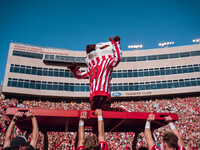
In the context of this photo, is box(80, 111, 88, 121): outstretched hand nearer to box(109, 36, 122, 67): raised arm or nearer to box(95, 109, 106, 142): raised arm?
box(95, 109, 106, 142): raised arm

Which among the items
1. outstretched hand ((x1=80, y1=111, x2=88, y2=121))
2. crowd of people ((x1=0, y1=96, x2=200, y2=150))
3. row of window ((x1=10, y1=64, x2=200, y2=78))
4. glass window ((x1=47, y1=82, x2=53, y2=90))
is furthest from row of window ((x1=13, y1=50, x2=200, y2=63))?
outstretched hand ((x1=80, y1=111, x2=88, y2=121))

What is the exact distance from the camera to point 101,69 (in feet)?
12.7

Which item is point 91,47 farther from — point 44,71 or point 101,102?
point 44,71

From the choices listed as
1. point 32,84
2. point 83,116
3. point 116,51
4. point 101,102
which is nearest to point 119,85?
point 32,84

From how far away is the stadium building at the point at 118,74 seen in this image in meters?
29.0

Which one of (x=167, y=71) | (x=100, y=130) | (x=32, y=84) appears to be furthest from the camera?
(x=167, y=71)

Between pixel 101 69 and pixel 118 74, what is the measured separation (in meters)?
28.1

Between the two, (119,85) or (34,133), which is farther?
(119,85)

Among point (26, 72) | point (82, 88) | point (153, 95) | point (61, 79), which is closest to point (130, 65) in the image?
point (153, 95)

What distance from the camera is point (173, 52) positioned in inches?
1258

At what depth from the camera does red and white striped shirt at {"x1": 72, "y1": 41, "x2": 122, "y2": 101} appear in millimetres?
3734

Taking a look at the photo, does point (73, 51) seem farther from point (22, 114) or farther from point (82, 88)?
point (22, 114)

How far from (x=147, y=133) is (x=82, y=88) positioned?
28.3 metres

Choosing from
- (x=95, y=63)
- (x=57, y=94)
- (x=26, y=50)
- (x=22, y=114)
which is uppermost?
(x=26, y=50)
